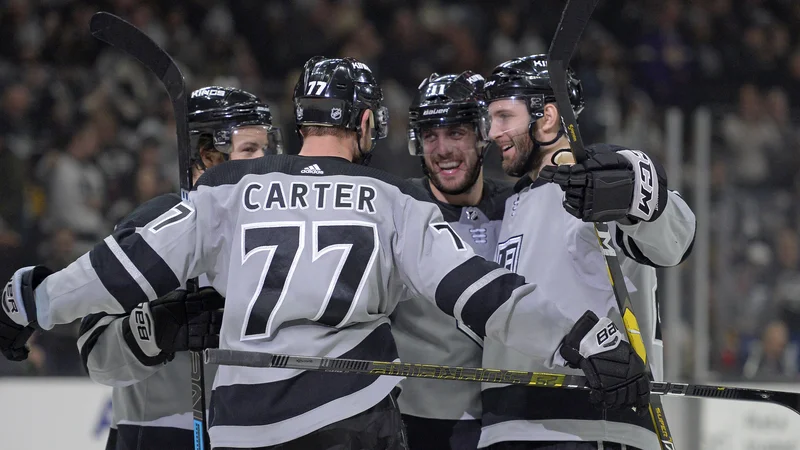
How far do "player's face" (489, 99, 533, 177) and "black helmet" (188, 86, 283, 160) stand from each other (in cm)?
83

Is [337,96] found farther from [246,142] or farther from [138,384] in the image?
[138,384]

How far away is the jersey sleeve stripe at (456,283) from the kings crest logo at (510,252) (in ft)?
1.26

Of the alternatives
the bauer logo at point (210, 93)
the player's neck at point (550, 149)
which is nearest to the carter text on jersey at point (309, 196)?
the player's neck at point (550, 149)

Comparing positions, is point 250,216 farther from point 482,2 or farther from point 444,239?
point 482,2

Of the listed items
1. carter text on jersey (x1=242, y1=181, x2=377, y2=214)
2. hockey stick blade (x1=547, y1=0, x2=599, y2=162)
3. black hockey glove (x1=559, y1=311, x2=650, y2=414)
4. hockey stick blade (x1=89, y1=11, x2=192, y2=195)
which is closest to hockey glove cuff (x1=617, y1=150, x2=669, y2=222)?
hockey stick blade (x1=547, y1=0, x2=599, y2=162)

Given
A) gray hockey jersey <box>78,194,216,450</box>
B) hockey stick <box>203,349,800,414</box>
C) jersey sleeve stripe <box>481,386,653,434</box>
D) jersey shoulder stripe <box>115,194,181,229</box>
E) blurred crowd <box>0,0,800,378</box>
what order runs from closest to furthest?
hockey stick <box>203,349,800,414</box> < jersey shoulder stripe <box>115,194,181,229</box> < jersey sleeve stripe <box>481,386,653,434</box> < gray hockey jersey <box>78,194,216,450</box> < blurred crowd <box>0,0,800,378</box>

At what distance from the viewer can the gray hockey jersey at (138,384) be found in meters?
2.97

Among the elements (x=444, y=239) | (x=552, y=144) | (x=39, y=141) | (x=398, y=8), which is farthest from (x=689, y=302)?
(x=398, y=8)

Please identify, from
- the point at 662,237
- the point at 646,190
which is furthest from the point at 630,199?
the point at 662,237

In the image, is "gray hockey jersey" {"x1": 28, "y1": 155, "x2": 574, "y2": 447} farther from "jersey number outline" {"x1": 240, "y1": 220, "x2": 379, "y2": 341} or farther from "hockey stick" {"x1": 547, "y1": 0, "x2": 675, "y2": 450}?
"hockey stick" {"x1": 547, "y1": 0, "x2": 675, "y2": 450}

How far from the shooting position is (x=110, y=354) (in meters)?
2.96

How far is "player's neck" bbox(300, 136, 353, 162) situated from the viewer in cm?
268

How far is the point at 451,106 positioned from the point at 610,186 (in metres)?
1.02

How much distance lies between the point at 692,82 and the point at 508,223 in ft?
17.0
